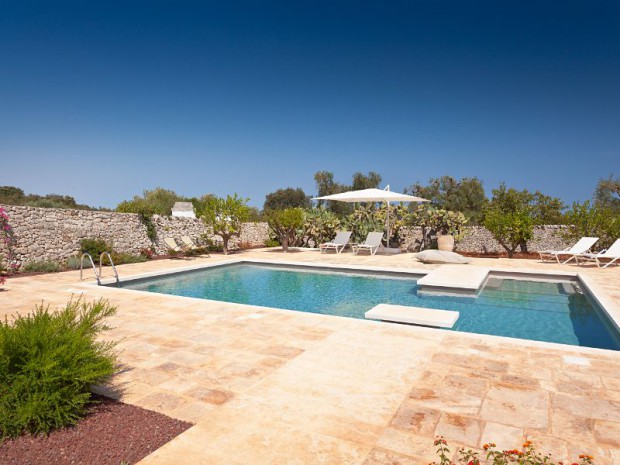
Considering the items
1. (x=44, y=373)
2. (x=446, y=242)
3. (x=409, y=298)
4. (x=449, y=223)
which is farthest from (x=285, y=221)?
(x=44, y=373)

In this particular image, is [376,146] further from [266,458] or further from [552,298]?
[266,458]

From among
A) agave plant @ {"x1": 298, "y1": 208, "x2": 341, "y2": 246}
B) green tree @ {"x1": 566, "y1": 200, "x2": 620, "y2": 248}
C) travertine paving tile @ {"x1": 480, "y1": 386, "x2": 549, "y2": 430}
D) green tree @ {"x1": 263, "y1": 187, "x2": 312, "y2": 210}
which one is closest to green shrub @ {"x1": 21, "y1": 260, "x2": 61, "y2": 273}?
agave plant @ {"x1": 298, "y1": 208, "x2": 341, "y2": 246}

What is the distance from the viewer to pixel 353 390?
10.4 feet

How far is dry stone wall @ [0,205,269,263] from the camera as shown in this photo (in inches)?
432

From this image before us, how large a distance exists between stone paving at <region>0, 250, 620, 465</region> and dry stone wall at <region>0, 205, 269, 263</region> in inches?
310

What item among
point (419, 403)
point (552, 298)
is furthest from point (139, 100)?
point (419, 403)

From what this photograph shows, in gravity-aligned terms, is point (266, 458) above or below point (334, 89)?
below

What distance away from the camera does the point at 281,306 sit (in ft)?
24.4

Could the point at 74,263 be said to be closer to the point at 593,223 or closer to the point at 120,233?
the point at 120,233

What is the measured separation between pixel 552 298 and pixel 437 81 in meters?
19.5

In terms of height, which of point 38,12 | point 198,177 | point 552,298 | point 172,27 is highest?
point 172,27

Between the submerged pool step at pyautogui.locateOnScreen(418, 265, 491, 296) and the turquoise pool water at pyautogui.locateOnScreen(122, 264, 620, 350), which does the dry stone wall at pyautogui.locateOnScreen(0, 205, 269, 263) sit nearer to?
the turquoise pool water at pyautogui.locateOnScreen(122, 264, 620, 350)

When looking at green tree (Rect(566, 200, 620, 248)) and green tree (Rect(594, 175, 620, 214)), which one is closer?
green tree (Rect(566, 200, 620, 248))

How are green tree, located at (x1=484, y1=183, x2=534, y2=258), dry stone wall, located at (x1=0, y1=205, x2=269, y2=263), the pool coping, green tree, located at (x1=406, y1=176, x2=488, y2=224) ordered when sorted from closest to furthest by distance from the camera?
the pool coping, dry stone wall, located at (x1=0, y1=205, x2=269, y2=263), green tree, located at (x1=484, y1=183, x2=534, y2=258), green tree, located at (x1=406, y1=176, x2=488, y2=224)
